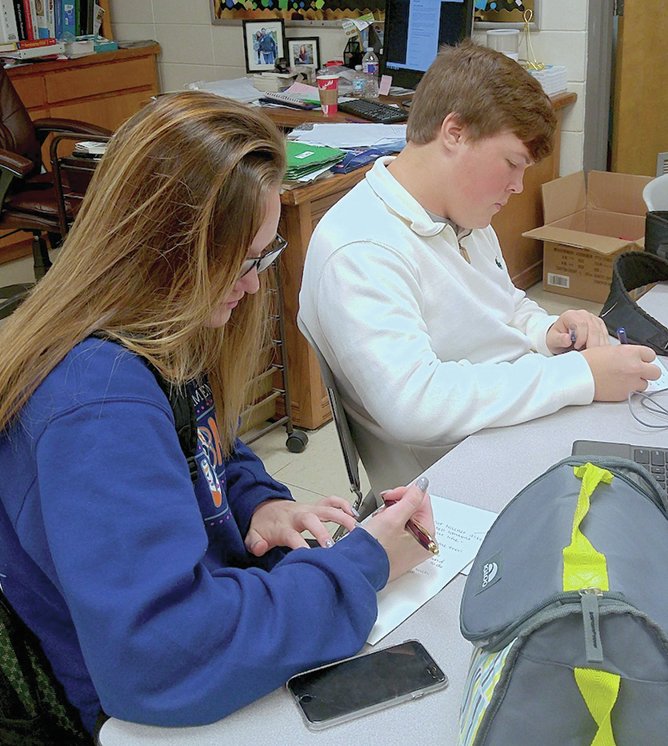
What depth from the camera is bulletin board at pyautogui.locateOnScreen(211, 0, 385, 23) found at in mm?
3904

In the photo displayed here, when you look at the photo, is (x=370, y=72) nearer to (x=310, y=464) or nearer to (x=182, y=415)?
(x=310, y=464)

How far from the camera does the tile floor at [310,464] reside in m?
2.53

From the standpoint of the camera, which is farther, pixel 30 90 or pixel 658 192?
pixel 30 90

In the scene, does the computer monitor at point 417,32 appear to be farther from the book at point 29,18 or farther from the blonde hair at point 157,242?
the blonde hair at point 157,242

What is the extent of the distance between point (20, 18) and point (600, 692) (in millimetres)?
4691

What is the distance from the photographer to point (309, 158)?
266 cm

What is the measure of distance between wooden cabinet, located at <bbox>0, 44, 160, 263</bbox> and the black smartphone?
3.98 meters

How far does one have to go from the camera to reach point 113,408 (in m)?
0.82

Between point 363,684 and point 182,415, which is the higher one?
point 182,415

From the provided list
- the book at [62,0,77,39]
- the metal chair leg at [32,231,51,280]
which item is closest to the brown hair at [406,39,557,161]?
the metal chair leg at [32,231,51,280]

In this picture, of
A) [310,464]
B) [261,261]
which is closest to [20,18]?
[310,464]

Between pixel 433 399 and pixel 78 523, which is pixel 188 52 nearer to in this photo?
pixel 433 399

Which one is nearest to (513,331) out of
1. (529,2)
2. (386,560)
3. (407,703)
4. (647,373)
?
(647,373)

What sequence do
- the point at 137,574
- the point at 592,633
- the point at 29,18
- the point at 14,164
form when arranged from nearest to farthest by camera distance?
1. the point at 592,633
2. the point at 137,574
3. the point at 14,164
4. the point at 29,18
